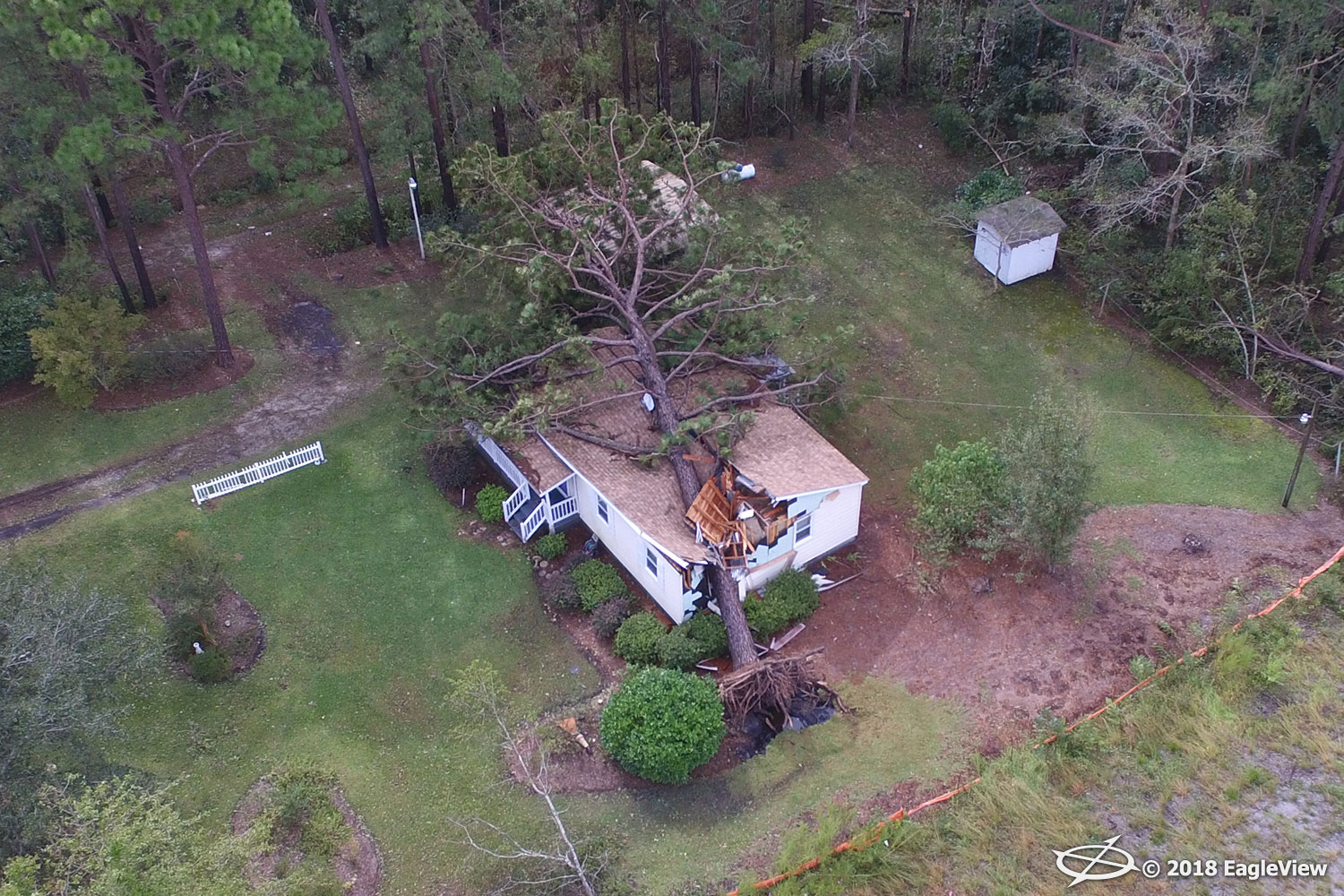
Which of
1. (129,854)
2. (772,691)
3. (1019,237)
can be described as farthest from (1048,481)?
(129,854)

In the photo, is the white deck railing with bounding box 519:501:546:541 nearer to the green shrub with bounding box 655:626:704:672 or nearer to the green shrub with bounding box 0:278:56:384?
the green shrub with bounding box 655:626:704:672

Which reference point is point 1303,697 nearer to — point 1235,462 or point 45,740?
point 1235,462

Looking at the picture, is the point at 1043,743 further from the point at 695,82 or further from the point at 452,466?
the point at 695,82

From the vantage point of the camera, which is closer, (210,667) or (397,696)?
(210,667)

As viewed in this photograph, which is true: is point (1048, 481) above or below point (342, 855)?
above

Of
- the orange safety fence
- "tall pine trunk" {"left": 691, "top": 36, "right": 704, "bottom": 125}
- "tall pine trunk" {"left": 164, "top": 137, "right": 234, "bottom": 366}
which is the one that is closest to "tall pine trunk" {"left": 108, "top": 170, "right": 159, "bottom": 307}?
"tall pine trunk" {"left": 164, "top": 137, "right": 234, "bottom": 366}

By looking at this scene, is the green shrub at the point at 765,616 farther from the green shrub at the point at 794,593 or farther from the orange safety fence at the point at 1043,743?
the orange safety fence at the point at 1043,743

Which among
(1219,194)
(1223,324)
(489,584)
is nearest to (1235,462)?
(1223,324)
